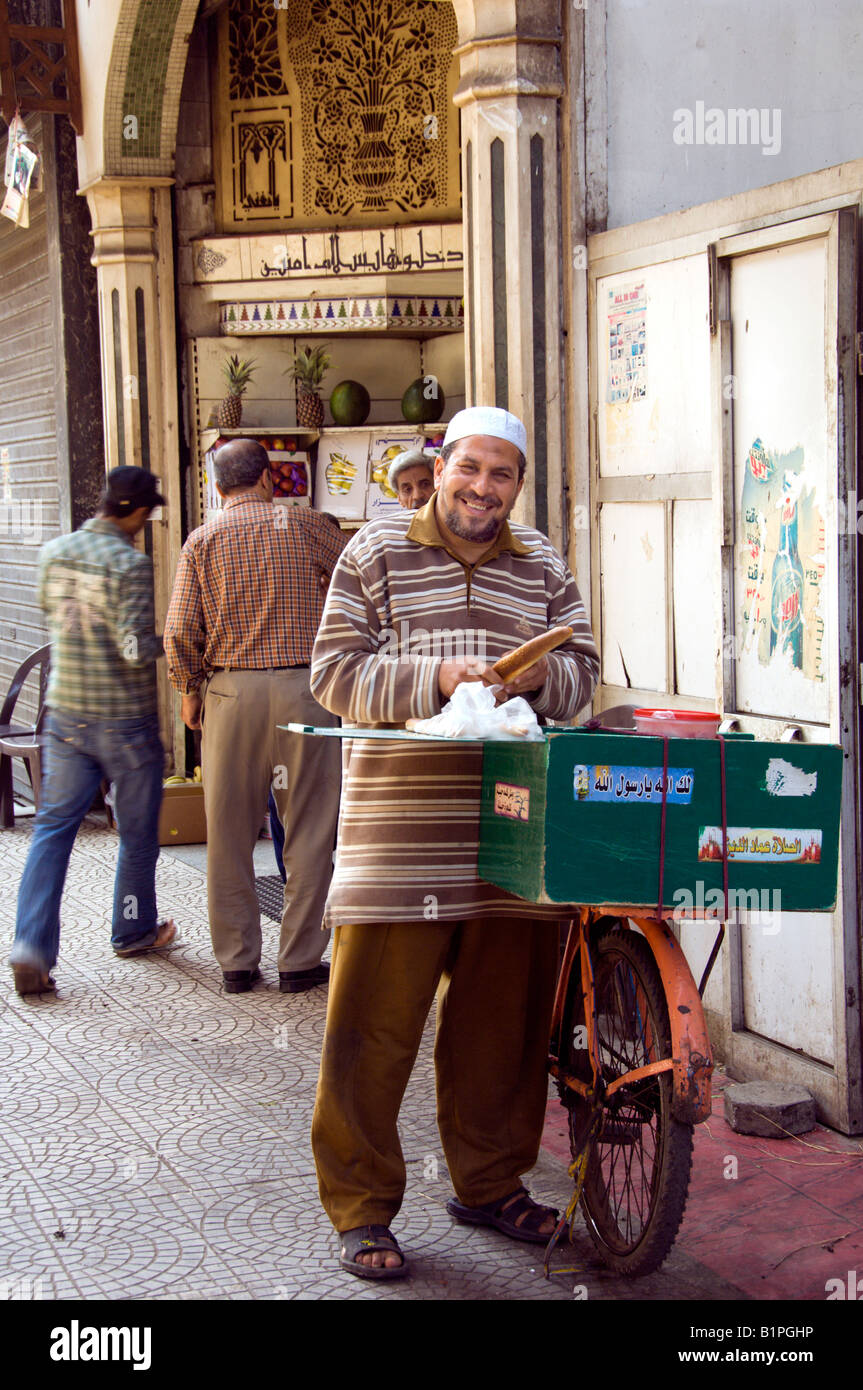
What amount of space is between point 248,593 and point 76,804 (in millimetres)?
1024

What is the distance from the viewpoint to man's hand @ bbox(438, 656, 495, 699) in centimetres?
304

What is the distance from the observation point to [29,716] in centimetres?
1048

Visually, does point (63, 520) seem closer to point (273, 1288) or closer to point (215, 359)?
point (215, 359)

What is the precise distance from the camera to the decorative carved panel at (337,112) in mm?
8078

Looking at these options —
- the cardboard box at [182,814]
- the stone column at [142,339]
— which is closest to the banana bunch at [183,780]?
the cardboard box at [182,814]

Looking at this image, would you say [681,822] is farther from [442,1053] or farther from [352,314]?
[352,314]

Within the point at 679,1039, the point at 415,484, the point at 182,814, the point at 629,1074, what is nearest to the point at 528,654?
the point at 679,1039

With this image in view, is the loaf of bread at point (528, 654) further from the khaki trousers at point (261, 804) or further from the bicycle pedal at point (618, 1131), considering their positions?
the khaki trousers at point (261, 804)

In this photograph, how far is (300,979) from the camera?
5.56 m

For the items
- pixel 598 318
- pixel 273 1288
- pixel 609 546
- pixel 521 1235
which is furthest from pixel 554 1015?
pixel 598 318

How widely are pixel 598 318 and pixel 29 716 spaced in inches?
254

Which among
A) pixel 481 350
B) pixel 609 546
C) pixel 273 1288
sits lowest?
pixel 273 1288

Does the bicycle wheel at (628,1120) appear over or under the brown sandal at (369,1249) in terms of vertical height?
over

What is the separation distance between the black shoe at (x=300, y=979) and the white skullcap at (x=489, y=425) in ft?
9.07
